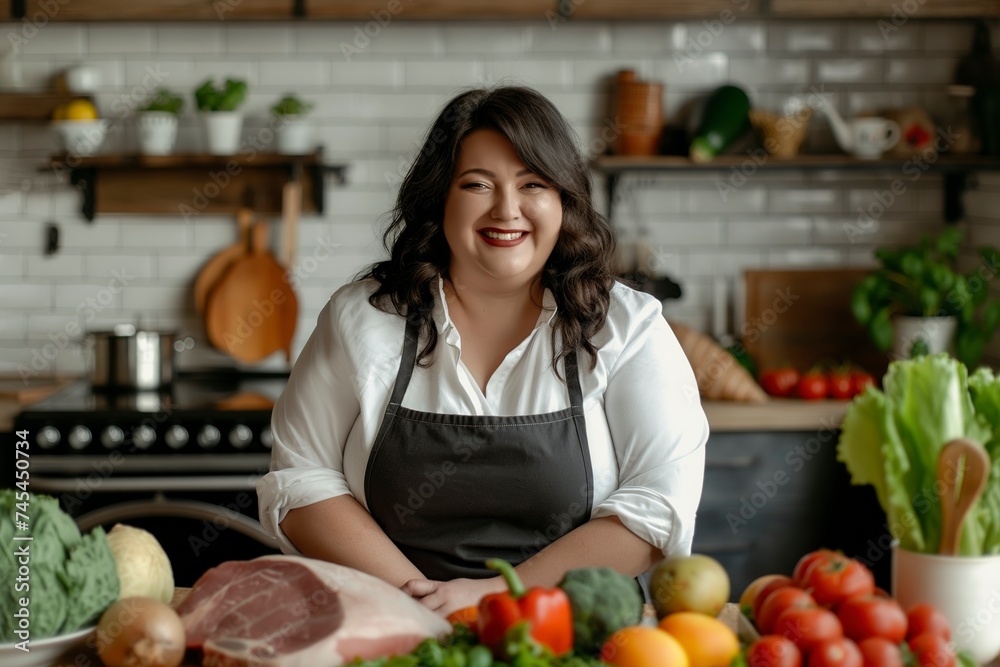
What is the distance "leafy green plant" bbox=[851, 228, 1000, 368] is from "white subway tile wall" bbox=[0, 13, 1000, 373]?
29cm

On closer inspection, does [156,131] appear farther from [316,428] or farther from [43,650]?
[43,650]

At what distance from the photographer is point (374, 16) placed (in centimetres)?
378

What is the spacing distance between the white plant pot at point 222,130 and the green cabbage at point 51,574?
8.50 ft

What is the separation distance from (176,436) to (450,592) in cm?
182

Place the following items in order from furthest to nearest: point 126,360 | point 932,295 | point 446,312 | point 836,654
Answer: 1. point 126,360
2. point 932,295
3. point 446,312
4. point 836,654

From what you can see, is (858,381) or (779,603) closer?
(779,603)

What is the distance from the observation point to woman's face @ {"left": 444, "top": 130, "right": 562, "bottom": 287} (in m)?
2.07

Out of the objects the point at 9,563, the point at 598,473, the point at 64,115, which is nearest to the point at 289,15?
the point at 64,115

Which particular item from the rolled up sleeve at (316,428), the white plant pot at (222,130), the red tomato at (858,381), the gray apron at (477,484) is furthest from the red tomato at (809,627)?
the white plant pot at (222,130)

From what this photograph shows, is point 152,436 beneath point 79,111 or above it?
beneath

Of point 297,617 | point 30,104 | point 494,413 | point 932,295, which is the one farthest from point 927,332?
point 30,104

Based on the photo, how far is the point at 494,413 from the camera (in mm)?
2105

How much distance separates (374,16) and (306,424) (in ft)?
6.90

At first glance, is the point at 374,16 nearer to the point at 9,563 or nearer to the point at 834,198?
the point at 834,198
